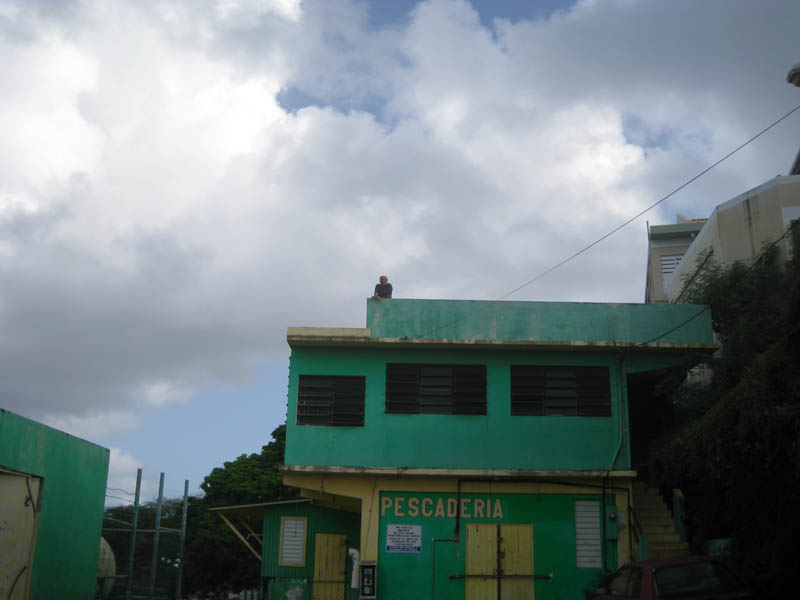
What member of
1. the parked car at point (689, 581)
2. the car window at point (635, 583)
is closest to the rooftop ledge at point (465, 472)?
the car window at point (635, 583)

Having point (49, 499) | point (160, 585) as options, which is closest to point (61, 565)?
point (49, 499)

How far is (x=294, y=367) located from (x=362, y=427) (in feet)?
6.67

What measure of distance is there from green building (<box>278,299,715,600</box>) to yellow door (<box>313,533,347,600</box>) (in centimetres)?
205

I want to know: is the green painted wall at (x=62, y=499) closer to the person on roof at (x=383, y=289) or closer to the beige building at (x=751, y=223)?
the person on roof at (x=383, y=289)

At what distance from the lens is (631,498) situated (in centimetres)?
1780

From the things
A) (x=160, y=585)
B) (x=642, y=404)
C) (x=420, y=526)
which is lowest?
(x=160, y=585)

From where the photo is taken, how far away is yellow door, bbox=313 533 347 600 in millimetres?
19859

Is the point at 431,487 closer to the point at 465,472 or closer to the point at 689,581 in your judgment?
the point at 465,472

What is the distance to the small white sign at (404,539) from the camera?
57.3 feet

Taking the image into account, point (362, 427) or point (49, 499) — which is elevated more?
point (362, 427)

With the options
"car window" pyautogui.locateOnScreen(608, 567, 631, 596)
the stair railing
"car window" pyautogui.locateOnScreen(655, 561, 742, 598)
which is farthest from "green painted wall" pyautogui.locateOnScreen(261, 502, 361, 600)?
"car window" pyautogui.locateOnScreen(655, 561, 742, 598)

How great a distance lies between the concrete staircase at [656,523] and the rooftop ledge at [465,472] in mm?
1624

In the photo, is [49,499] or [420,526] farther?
[420,526]

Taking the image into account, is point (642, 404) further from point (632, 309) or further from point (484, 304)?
point (484, 304)
